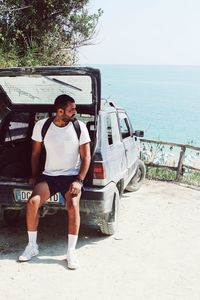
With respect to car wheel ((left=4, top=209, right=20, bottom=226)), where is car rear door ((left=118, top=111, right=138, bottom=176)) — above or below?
above

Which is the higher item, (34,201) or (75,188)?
(75,188)

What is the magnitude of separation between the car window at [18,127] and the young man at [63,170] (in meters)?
1.76

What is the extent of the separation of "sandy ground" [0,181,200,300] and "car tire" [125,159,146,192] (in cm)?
150

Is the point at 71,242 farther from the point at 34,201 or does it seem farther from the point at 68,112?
the point at 68,112

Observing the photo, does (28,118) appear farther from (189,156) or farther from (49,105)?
(189,156)

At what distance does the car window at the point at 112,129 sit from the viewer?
5797mm

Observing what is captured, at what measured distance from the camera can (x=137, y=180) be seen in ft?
29.1

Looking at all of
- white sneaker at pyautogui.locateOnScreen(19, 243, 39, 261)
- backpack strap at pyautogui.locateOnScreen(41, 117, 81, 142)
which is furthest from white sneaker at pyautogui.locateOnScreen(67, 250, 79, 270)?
backpack strap at pyautogui.locateOnScreen(41, 117, 81, 142)

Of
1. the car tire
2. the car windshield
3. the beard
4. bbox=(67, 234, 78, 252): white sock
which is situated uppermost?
the car windshield

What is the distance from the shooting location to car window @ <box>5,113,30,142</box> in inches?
251

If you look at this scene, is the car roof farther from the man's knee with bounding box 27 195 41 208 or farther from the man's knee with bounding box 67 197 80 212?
the man's knee with bounding box 27 195 41 208

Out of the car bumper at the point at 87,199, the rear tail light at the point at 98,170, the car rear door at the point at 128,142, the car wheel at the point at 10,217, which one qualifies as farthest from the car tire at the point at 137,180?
the rear tail light at the point at 98,170

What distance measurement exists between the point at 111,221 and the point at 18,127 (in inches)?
90.1

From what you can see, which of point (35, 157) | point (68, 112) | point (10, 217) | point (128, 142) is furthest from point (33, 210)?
point (128, 142)
